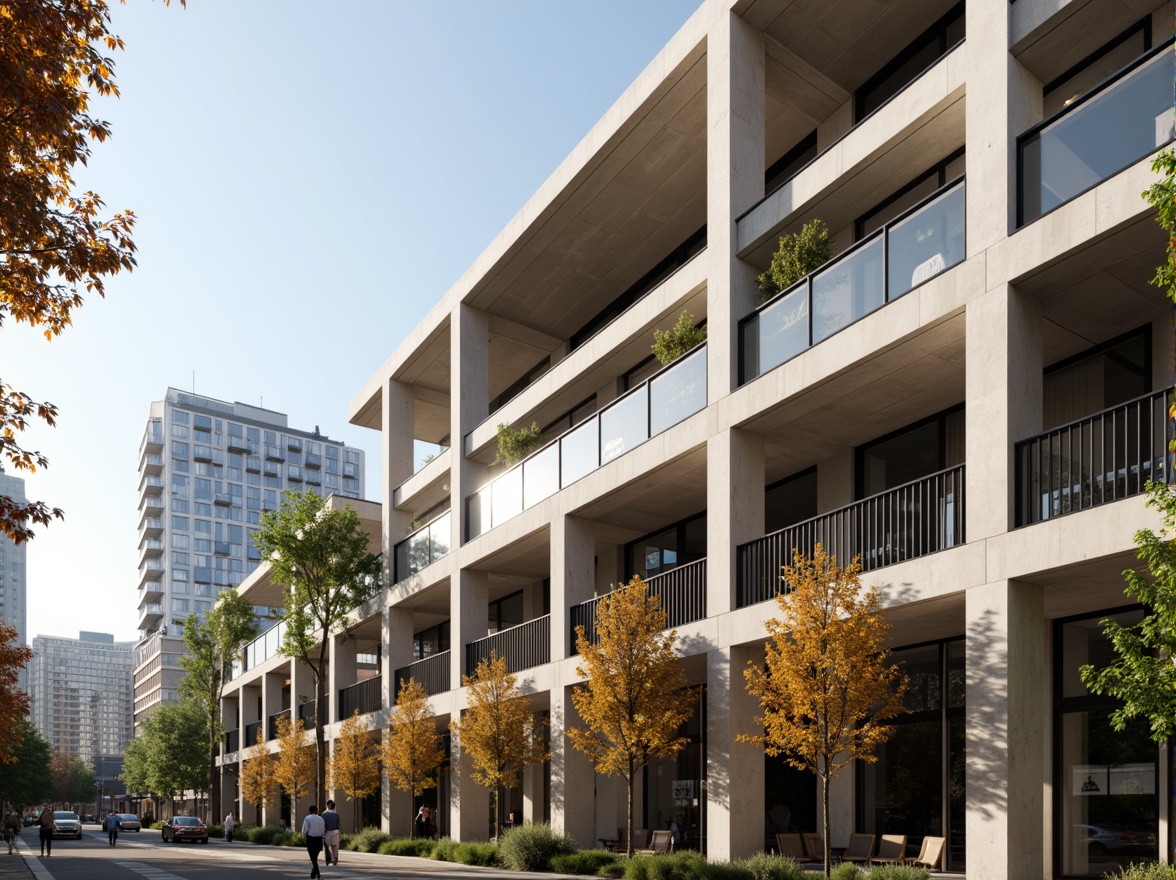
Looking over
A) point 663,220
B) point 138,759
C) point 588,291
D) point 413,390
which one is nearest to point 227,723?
point 138,759

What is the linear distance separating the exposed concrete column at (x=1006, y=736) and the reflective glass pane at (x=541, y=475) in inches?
553

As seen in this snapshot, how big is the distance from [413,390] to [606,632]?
799 inches

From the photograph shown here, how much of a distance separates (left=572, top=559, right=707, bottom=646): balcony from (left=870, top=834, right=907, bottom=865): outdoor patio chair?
5443 mm

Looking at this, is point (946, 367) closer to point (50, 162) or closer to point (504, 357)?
point (50, 162)

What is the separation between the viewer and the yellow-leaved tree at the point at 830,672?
16.5m

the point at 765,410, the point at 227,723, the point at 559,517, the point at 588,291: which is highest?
the point at 588,291

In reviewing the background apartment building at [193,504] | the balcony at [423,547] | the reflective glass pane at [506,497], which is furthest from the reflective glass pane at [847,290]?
the background apartment building at [193,504]

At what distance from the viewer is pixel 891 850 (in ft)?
61.1

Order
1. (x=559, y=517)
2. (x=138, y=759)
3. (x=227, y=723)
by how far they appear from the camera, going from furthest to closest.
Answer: (x=138, y=759), (x=227, y=723), (x=559, y=517)

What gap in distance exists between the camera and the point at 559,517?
2717 cm

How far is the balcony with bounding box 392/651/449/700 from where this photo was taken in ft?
111

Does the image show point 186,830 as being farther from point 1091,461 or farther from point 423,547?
point 1091,461

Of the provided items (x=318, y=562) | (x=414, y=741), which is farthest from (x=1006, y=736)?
(x=318, y=562)

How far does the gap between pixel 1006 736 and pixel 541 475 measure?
1587 centimetres
